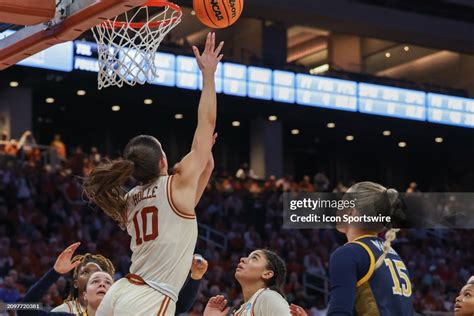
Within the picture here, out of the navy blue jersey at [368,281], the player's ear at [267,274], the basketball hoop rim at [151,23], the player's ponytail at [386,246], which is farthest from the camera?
the basketball hoop rim at [151,23]

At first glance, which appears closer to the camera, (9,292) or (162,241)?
(162,241)

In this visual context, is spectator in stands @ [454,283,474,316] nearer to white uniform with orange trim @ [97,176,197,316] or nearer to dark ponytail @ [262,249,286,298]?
dark ponytail @ [262,249,286,298]

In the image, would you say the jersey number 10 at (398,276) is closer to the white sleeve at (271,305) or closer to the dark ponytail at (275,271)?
the white sleeve at (271,305)

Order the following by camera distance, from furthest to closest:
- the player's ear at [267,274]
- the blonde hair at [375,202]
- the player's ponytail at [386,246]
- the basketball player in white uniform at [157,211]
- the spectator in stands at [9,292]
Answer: the spectator in stands at [9,292] < the player's ear at [267,274] < the basketball player in white uniform at [157,211] < the blonde hair at [375,202] < the player's ponytail at [386,246]

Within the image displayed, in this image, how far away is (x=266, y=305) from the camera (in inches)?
190

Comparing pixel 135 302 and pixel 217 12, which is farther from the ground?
pixel 217 12

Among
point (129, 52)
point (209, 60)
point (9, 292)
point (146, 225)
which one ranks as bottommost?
point (9, 292)

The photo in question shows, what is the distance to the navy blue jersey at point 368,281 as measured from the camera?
382 cm

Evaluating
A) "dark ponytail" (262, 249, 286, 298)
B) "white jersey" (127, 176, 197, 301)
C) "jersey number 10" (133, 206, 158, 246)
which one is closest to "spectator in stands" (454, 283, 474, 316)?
"dark ponytail" (262, 249, 286, 298)

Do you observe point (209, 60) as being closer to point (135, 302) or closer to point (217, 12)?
point (135, 302)

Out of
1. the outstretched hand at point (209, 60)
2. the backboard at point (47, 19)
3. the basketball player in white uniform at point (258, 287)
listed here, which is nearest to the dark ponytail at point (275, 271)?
the basketball player in white uniform at point (258, 287)

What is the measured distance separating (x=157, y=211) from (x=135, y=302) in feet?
1.35

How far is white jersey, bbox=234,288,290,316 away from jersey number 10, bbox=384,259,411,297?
0.85 meters

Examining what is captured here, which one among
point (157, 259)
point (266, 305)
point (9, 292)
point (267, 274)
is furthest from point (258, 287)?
point (9, 292)
